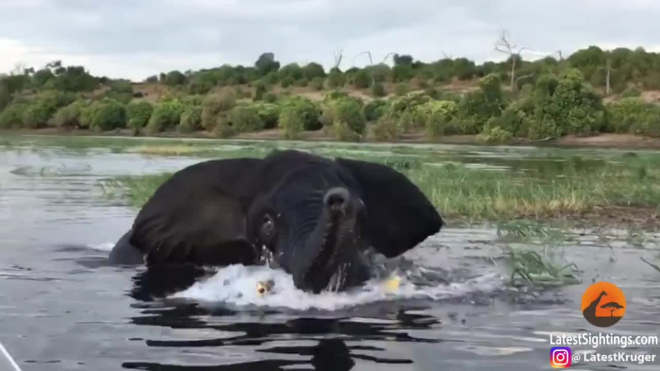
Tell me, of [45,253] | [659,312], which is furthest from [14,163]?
[659,312]

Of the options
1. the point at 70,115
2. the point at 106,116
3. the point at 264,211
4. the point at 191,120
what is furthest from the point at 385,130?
the point at 264,211

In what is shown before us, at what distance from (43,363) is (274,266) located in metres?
2.23

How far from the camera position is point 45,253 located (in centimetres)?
966

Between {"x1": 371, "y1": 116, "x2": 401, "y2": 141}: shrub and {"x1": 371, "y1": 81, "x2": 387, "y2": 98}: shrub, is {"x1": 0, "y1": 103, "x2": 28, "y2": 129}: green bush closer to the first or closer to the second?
{"x1": 371, "y1": 81, "x2": 387, "y2": 98}: shrub

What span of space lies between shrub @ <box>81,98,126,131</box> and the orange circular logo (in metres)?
47.6

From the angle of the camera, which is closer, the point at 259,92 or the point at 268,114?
the point at 268,114

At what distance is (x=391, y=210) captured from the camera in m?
8.21

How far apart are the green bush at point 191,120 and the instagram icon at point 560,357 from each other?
149 ft

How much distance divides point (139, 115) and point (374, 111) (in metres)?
11.1

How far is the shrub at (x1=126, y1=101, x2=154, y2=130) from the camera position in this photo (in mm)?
52500

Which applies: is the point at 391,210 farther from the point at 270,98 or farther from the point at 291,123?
the point at 270,98

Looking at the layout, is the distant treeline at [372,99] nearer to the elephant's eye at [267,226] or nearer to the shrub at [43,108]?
the shrub at [43,108]

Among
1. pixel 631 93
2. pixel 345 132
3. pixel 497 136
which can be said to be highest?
pixel 631 93

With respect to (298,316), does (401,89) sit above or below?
above
